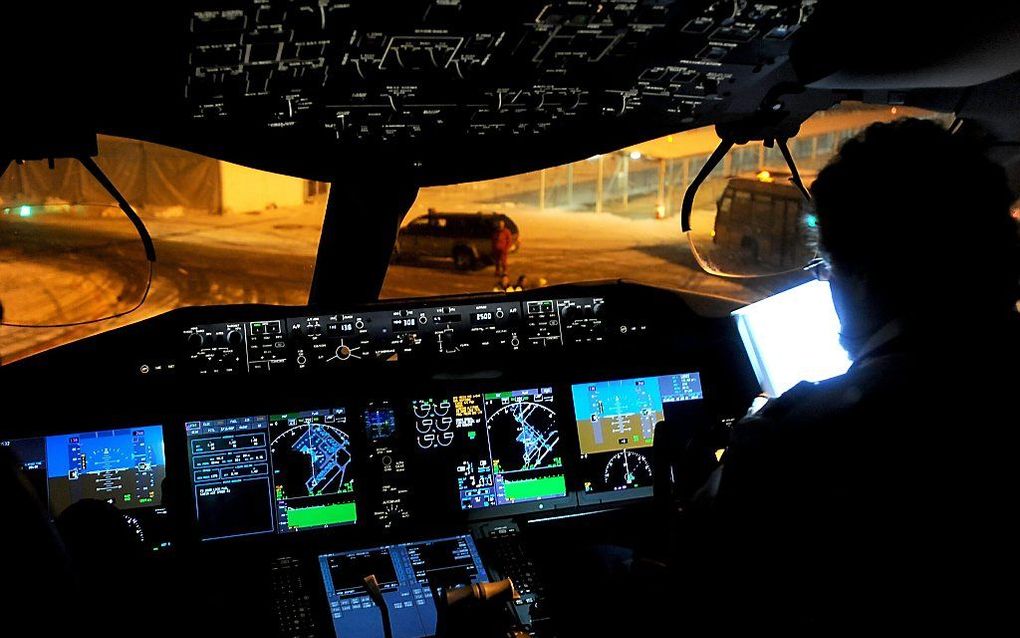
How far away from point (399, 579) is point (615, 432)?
715mm

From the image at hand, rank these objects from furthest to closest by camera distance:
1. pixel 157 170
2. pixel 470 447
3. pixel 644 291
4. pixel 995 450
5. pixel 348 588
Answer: pixel 157 170 → pixel 644 291 → pixel 470 447 → pixel 348 588 → pixel 995 450

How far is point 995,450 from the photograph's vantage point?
86 centimetres

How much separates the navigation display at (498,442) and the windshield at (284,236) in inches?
32.4

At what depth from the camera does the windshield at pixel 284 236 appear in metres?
2.54

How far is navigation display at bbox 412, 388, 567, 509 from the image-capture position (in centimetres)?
224

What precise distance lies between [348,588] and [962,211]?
1.53 meters

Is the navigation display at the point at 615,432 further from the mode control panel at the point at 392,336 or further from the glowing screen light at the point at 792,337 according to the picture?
the glowing screen light at the point at 792,337

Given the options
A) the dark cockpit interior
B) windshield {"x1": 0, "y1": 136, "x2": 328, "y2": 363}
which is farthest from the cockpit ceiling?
windshield {"x1": 0, "y1": 136, "x2": 328, "y2": 363}

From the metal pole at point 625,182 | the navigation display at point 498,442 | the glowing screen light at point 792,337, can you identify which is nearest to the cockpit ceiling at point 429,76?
the glowing screen light at point 792,337

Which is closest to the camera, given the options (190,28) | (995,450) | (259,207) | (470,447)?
(995,450)

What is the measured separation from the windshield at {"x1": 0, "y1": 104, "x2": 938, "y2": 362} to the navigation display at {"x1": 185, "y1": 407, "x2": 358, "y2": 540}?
0.46 m

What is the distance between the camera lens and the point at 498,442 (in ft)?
7.45

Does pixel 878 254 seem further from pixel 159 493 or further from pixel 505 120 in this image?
pixel 159 493

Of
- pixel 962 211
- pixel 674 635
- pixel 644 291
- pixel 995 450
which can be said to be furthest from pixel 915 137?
pixel 644 291
